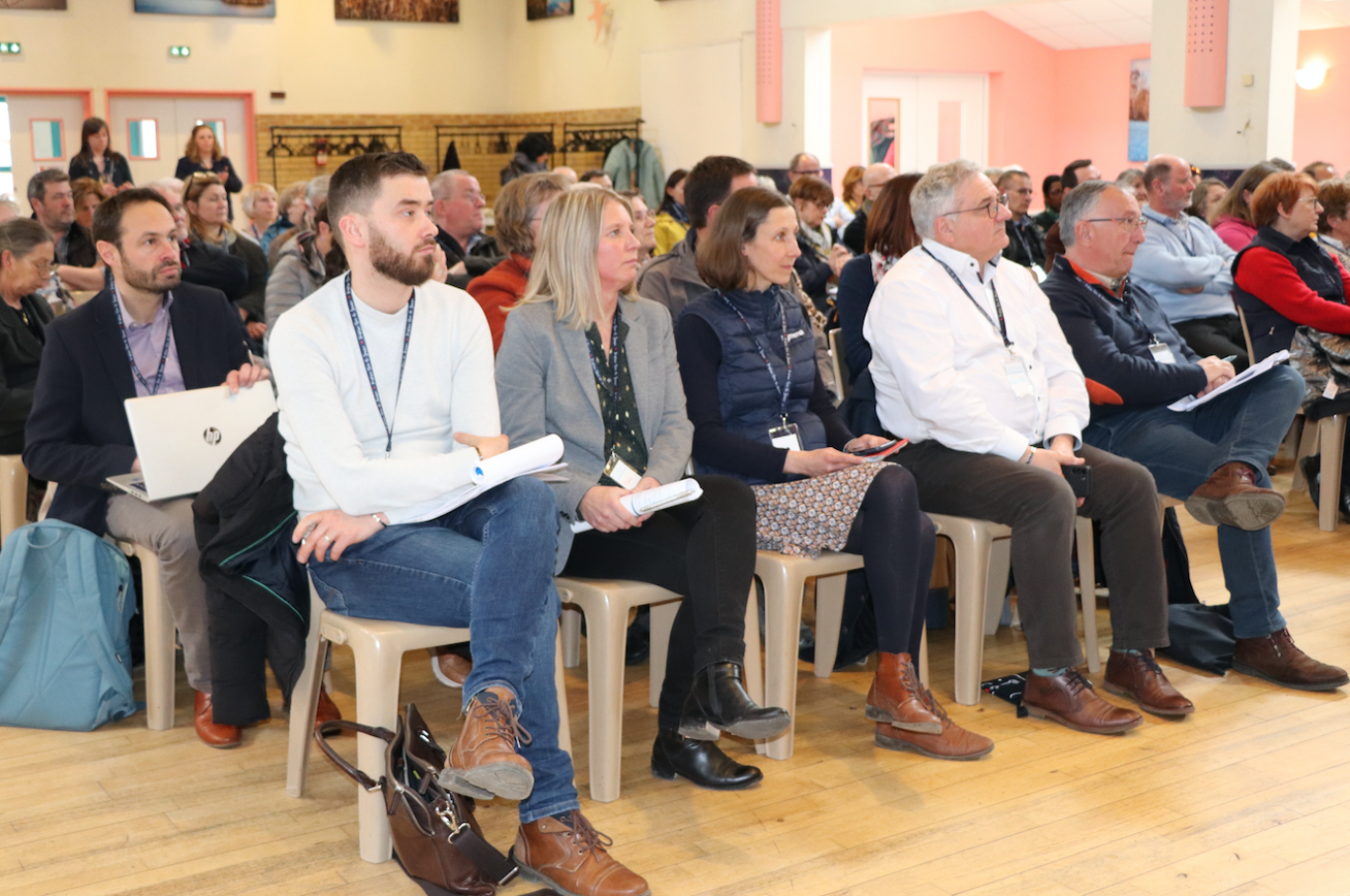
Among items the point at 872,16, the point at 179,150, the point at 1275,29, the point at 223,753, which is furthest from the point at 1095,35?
the point at 223,753

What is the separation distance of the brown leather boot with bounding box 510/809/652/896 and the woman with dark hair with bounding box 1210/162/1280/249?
4655mm

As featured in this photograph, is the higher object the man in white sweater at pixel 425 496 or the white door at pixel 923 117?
the white door at pixel 923 117

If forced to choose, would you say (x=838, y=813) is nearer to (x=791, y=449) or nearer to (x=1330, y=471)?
(x=791, y=449)

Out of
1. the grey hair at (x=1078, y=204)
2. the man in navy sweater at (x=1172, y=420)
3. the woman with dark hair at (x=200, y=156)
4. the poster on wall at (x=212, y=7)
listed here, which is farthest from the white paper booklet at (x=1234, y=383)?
the poster on wall at (x=212, y=7)

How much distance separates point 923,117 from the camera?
13117mm

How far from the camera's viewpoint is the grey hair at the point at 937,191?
10.4 ft

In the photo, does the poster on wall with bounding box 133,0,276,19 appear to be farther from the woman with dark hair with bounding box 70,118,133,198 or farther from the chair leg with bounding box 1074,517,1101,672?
the chair leg with bounding box 1074,517,1101,672

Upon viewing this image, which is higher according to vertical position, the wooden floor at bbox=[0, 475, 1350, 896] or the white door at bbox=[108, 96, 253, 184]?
the white door at bbox=[108, 96, 253, 184]

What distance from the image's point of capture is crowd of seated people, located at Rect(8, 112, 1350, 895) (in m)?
2.31

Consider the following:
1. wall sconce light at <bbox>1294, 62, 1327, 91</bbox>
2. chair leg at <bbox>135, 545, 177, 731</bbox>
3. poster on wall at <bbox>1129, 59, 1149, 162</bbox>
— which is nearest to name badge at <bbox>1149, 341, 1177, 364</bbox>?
chair leg at <bbox>135, 545, 177, 731</bbox>

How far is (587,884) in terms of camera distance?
2148 mm

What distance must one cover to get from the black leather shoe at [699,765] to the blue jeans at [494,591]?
0.45 metres

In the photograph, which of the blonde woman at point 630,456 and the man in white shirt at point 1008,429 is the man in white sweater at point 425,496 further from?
the man in white shirt at point 1008,429

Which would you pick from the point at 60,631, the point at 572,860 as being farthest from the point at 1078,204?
the point at 60,631
